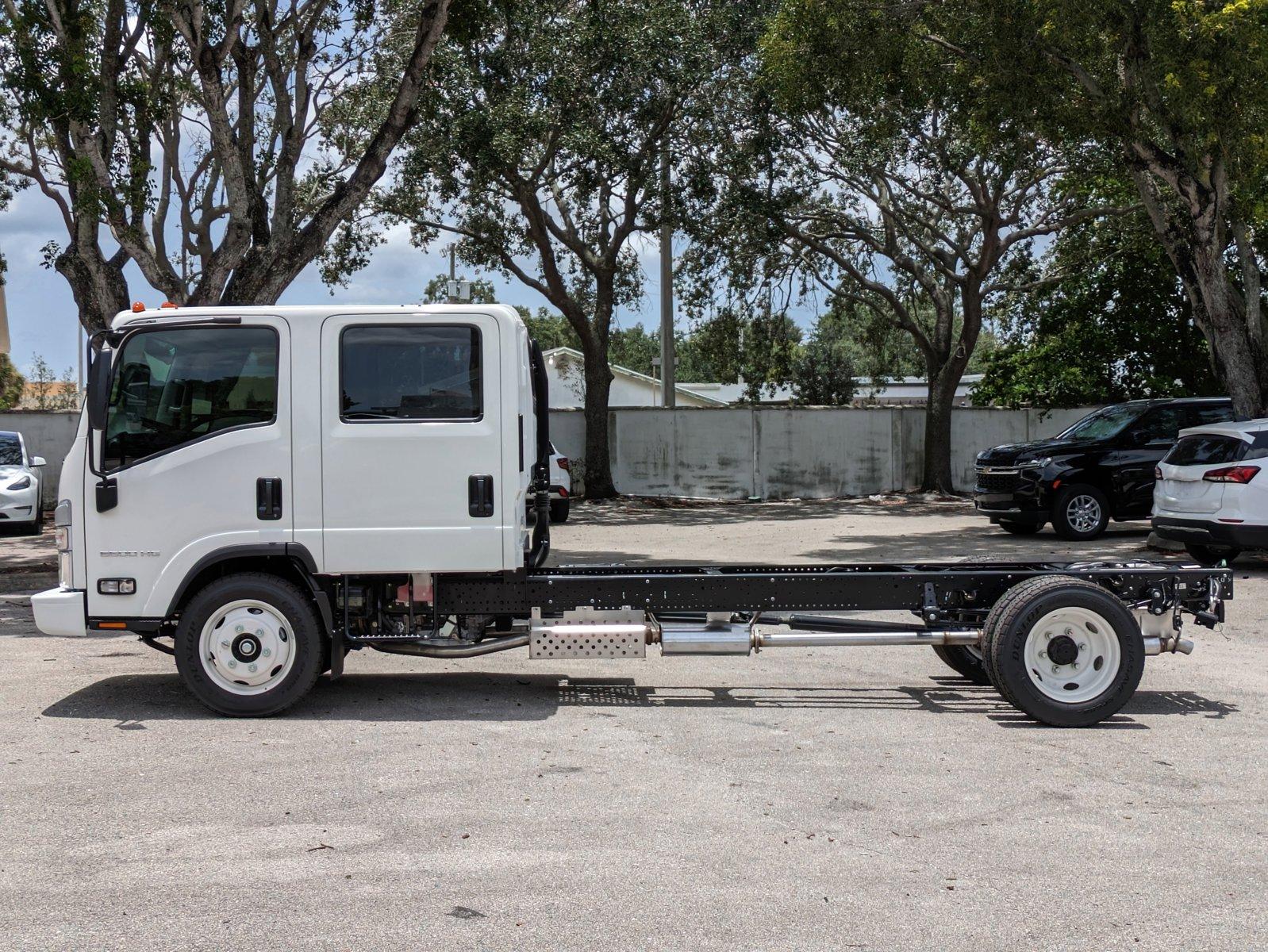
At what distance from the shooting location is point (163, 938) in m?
4.04

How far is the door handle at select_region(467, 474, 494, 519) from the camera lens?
6.89 metres

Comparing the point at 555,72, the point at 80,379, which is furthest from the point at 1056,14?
the point at 80,379

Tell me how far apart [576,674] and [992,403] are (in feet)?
79.2

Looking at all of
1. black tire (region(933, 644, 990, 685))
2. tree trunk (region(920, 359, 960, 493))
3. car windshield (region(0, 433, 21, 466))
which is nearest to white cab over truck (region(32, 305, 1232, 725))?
black tire (region(933, 644, 990, 685))

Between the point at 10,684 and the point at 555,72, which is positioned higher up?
the point at 555,72

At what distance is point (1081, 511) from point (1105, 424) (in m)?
1.61

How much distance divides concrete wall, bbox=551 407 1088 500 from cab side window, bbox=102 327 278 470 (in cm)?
1953

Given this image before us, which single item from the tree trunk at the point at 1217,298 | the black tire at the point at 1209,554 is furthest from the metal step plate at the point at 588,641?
the tree trunk at the point at 1217,298

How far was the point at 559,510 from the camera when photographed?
19.5 meters

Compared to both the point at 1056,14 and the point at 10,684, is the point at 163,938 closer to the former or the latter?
the point at 10,684

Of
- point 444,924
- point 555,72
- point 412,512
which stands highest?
point 555,72

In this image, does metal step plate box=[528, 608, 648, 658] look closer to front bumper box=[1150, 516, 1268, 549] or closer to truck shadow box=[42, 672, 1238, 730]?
truck shadow box=[42, 672, 1238, 730]

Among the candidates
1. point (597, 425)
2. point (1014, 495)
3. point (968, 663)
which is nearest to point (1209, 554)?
point (1014, 495)

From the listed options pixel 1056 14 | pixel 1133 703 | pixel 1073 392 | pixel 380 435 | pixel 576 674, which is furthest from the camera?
pixel 1073 392
